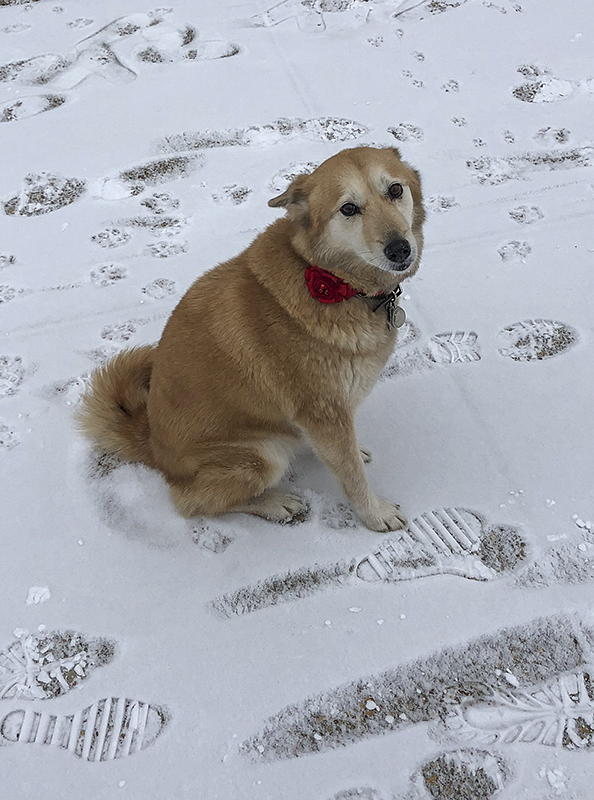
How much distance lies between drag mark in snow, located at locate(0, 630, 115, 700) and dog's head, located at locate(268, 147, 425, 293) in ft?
5.07

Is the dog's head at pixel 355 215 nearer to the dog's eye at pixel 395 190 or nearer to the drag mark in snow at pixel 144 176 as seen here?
the dog's eye at pixel 395 190

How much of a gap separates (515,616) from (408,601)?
361 mm

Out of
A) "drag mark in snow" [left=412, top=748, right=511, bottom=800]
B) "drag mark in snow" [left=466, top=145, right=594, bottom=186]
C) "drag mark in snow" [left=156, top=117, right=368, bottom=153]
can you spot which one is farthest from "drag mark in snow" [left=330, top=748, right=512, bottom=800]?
"drag mark in snow" [left=156, top=117, right=368, bottom=153]

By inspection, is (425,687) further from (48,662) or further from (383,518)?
(48,662)

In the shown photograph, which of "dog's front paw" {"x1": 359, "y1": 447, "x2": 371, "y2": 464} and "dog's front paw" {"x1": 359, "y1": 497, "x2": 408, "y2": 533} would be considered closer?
"dog's front paw" {"x1": 359, "y1": 497, "x2": 408, "y2": 533}

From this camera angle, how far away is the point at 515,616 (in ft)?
7.35

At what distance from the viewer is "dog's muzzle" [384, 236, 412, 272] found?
1.97m

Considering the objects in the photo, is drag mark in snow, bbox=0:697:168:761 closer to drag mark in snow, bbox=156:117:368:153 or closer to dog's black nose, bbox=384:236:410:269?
dog's black nose, bbox=384:236:410:269

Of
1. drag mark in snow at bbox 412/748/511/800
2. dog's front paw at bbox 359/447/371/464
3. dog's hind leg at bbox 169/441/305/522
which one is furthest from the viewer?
dog's front paw at bbox 359/447/371/464

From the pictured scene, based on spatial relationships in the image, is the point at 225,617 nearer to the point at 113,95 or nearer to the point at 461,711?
the point at 461,711

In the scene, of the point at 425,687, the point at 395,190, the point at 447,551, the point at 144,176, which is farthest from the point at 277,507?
the point at 144,176

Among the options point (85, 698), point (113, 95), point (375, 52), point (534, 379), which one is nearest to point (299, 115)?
point (375, 52)

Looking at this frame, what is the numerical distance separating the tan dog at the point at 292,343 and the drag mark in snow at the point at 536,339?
0.97m

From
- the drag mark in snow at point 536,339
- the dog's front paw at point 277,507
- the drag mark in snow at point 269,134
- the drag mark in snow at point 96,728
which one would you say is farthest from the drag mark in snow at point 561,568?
the drag mark in snow at point 269,134
